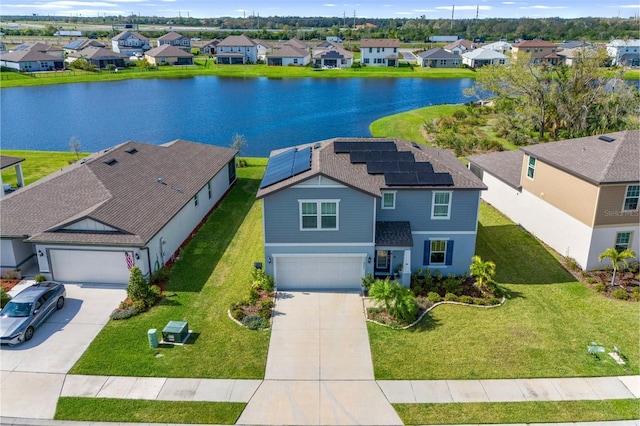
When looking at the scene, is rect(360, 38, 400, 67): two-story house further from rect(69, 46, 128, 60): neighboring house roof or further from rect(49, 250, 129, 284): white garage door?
rect(49, 250, 129, 284): white garage door

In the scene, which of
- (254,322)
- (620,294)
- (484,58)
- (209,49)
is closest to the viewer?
(254,322)

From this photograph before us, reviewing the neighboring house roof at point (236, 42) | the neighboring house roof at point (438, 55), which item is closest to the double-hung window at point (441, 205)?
the neighboring house roof at point (438, 55)

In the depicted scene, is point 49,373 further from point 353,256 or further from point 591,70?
point 591,70

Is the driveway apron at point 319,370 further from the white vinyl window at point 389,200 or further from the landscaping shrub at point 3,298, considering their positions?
the landscaping shrub at point 3,298

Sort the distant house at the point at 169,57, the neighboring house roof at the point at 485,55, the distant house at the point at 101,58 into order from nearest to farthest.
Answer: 1. the distant house at the point at 101,58
2. the neighboring house roof at the point at 485,55
3. the distant house at the point at 169,57

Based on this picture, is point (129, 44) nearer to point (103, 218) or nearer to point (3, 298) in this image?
point (103, 218)

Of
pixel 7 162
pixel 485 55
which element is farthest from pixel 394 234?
pixel 485 55
